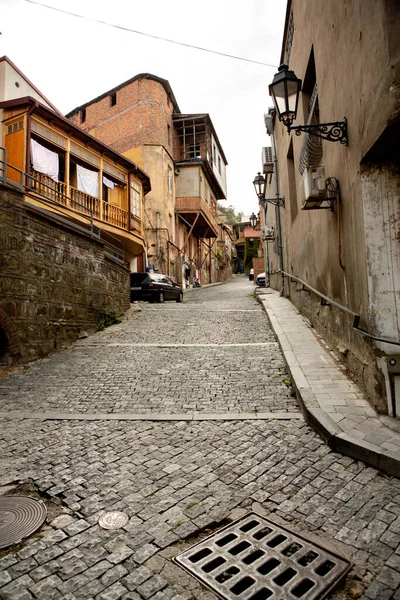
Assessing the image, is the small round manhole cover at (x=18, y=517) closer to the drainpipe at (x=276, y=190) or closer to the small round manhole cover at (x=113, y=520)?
the small round manhole cover at (x=113, y=520)

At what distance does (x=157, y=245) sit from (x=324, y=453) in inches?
839

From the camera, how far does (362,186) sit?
4105 millimetres

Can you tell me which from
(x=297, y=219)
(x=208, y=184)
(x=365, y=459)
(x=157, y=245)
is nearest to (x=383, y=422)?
(x=365, y=459)

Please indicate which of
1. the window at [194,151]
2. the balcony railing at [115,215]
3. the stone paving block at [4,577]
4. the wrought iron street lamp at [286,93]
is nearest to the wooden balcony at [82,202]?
the balcony railing at [115,215]

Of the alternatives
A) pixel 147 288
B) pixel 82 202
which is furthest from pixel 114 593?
pixel 82 202

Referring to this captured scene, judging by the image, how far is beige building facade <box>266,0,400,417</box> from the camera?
362 cm

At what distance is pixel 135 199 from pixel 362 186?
57.5ft

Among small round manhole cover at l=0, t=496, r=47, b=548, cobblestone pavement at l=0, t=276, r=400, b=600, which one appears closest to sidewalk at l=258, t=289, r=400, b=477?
cobblestone pavement at l=0, t=276, r=400, b=600

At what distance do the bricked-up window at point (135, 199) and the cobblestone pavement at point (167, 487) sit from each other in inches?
604

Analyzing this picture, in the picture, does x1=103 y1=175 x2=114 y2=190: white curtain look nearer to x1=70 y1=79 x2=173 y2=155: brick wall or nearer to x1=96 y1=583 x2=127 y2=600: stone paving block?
x1=70 y1=79 x2=173 y2=155: brick wall

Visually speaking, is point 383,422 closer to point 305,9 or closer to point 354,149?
point 354,149

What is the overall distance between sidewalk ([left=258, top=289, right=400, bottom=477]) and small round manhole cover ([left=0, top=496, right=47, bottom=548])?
262cm

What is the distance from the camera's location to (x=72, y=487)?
3035 millimetres

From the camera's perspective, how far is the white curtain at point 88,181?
16.1 metres
